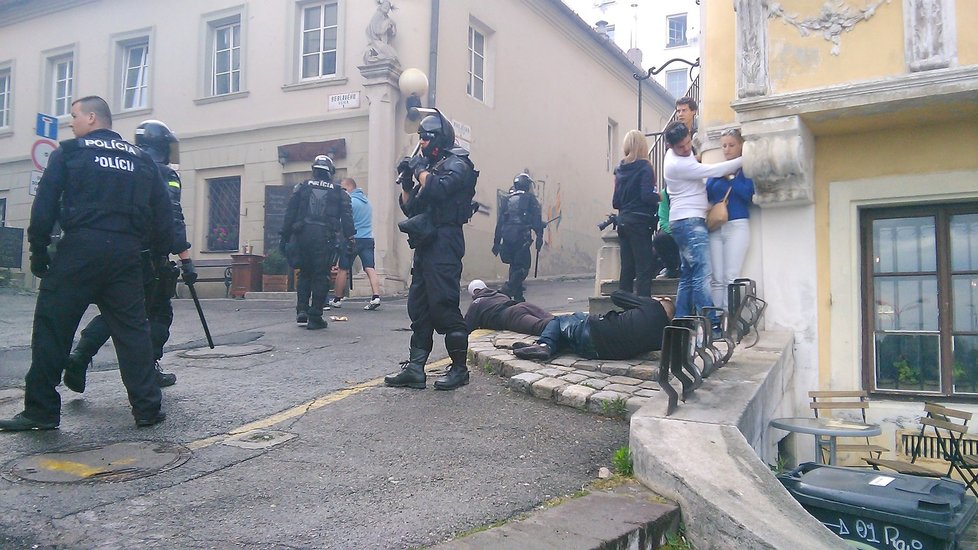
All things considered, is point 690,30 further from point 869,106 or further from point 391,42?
point 869,106

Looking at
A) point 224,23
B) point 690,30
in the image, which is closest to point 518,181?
point 224,23

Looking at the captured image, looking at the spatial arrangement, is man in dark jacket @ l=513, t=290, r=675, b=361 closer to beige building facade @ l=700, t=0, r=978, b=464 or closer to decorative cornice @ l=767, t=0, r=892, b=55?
beige building facade @ l=700, t=0, r=978, b=464

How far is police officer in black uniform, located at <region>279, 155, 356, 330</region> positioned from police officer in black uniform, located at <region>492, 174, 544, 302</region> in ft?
8.79

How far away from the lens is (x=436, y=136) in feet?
17.1

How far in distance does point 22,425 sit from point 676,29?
40.0m

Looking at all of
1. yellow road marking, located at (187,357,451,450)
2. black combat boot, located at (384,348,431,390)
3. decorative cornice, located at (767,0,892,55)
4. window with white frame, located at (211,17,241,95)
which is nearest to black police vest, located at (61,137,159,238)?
yellow road marking, located at (187,357,451,450)

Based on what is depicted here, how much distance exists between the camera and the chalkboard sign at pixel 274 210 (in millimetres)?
15594

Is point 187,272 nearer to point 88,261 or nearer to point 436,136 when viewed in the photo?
point 88,261

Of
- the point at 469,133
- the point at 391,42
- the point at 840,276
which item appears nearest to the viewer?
the point at 840,276

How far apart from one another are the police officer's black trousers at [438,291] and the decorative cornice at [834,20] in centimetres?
321

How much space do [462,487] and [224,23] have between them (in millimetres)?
16411

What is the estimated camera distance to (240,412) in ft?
15.3

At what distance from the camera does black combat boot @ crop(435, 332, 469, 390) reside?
512 cm

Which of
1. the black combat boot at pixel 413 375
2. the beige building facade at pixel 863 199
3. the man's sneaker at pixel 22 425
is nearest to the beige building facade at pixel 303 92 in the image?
the man's sneaker at pixel 22 425
